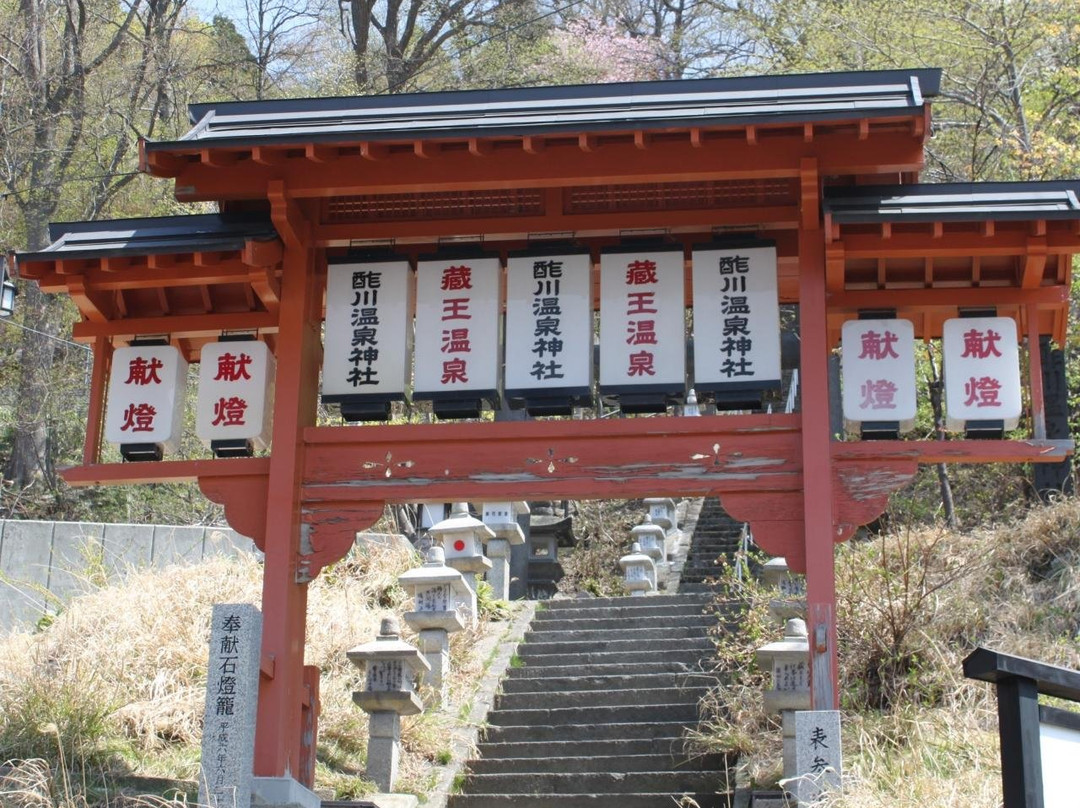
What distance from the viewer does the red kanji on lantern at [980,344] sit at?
348 inches

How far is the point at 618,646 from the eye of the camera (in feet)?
47.2

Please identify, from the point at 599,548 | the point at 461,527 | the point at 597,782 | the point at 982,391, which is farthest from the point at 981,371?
the point at 599,548

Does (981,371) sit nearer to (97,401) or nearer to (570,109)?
(570,109)

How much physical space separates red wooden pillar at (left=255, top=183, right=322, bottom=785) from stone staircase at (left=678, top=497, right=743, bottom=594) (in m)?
9.34

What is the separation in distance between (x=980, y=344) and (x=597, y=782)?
16.2ft

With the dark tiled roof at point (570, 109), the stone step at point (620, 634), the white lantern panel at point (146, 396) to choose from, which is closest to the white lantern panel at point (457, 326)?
the dark tiled roof at point (570, 109)

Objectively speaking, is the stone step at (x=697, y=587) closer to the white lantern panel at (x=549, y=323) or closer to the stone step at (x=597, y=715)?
the stone step at (x=597, y=715)

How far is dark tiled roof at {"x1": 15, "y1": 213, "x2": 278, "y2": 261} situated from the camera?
357 inches

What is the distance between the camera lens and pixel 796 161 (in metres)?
8.73

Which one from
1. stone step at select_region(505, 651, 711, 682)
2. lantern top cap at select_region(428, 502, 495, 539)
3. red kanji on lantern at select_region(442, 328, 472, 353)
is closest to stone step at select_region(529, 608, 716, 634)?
stone step at select_region(505, 651, 711, 682)

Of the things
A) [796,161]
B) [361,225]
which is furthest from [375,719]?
[796,161]

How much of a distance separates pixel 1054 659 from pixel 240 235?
758 cm

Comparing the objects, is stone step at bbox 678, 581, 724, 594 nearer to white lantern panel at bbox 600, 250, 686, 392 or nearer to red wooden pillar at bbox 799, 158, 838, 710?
white lantern panel at bbox 600, 250, 686, 392

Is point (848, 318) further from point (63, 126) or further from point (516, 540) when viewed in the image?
point (63, 126)
